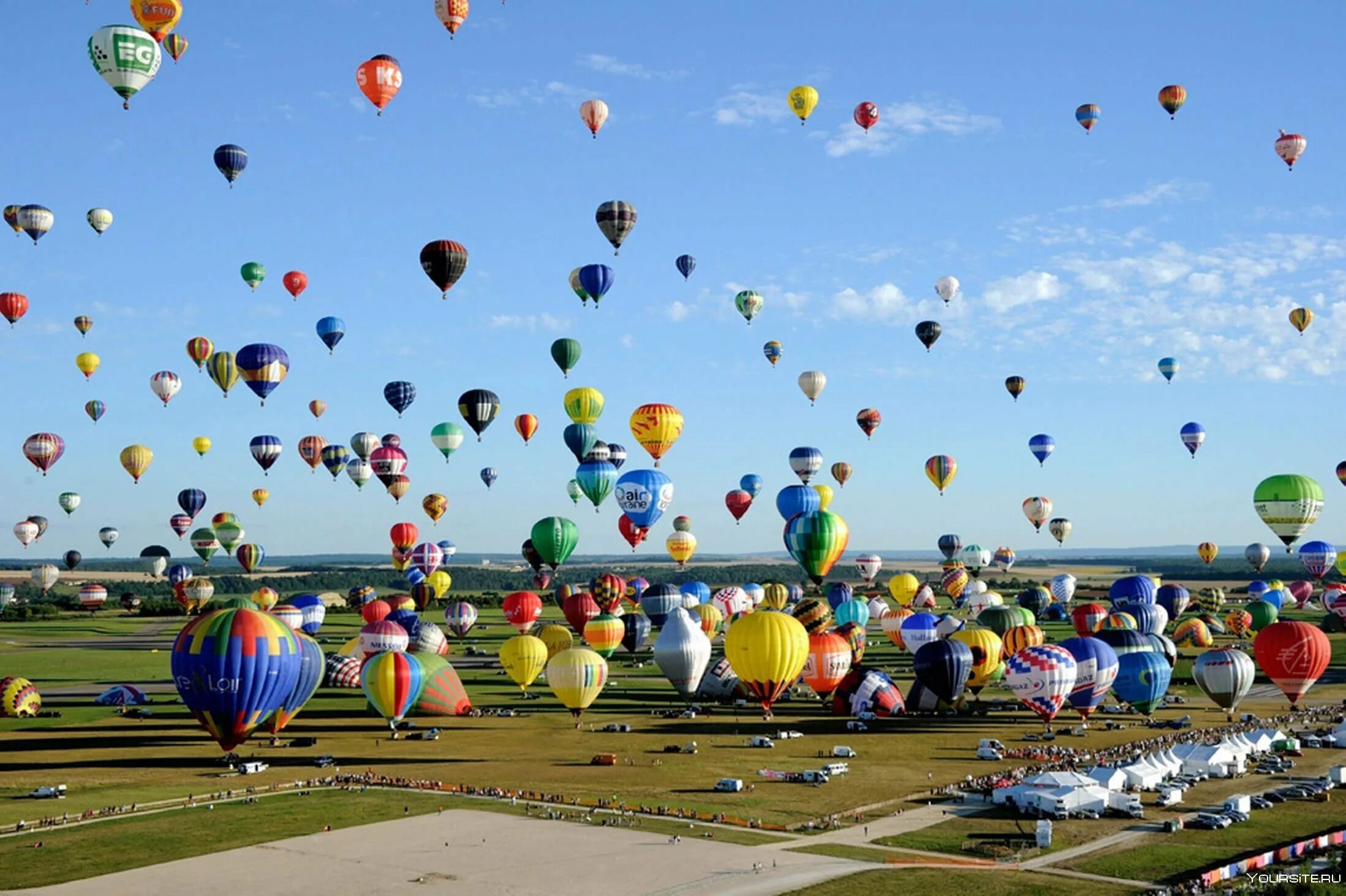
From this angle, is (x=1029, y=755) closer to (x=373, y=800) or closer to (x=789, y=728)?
(x=789, y=728)

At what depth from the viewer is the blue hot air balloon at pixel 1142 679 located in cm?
5719

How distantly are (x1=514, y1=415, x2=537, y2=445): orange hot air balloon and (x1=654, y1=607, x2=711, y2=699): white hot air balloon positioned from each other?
37926 millimetres

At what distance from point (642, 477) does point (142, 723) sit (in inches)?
1236

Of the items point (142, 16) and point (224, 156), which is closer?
point (142, 16)

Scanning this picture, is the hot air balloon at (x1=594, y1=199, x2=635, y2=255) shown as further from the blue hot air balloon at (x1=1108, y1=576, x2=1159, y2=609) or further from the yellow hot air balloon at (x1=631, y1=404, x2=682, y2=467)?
the blue hot air balloon at (x1=1108, y1=576, x2=1159, y2=609)

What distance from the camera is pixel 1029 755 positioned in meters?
49.4

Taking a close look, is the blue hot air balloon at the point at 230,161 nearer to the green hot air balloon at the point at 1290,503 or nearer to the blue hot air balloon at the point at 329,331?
the blue hot air balloon at the point at 329,331

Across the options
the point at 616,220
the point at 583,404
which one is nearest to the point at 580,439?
the point at 583,404

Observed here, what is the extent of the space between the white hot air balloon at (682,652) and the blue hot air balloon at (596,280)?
22750mm

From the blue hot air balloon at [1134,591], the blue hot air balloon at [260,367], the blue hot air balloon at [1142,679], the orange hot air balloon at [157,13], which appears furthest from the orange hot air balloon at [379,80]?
the blue hot air balloon at [1134,591]

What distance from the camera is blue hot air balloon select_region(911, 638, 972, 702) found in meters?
58.9

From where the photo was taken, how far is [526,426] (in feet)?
331

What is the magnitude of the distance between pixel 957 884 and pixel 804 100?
5369 centimetres

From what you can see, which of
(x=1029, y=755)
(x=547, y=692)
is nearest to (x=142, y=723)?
(x=547, y=692)
